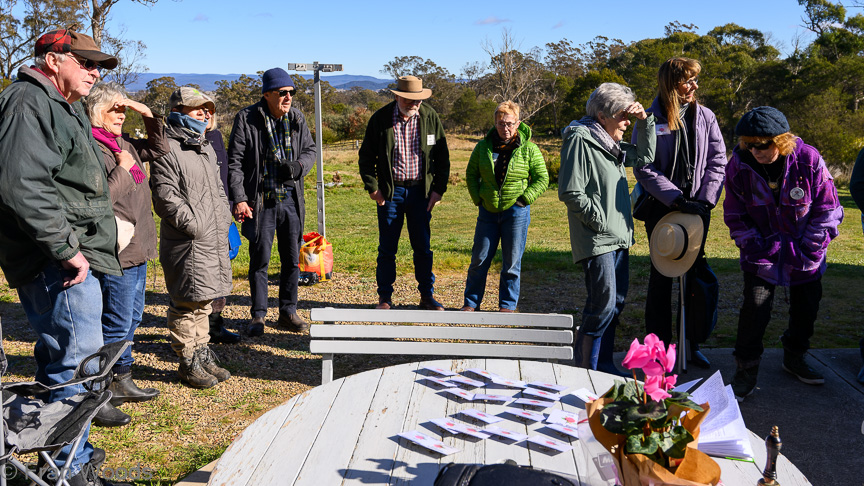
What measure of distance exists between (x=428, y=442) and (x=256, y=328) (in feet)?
12.4

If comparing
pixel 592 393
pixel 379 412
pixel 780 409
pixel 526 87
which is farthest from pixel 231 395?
pixel 526 87

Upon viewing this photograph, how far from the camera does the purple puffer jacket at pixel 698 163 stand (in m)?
4.41

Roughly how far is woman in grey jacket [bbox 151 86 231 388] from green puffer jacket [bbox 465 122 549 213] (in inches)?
83.6

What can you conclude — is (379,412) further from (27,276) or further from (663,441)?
(27,276)

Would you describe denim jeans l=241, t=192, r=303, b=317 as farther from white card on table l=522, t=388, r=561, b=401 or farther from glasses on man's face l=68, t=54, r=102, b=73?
white card on table l=522, t=388, r=561, b=401

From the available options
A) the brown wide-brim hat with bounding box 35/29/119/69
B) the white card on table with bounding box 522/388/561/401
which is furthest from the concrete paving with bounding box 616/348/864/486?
the brown wide-brim hat with bounding box 35/29/119/69

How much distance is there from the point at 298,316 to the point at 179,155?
84.7 inches

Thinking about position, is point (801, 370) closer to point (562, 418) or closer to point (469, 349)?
point (469, 349)

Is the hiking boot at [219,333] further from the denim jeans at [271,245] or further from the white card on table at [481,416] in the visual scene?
the white card on table at [481,416]

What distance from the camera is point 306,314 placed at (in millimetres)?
6258

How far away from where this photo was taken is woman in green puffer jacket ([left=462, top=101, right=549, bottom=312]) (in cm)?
557

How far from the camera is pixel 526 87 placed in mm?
45156

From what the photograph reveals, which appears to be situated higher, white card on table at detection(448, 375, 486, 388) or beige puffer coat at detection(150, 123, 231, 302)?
beige puffer coat at detection(150, 123, 231, 302)

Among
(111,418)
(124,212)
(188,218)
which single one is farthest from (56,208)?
(111,418)
